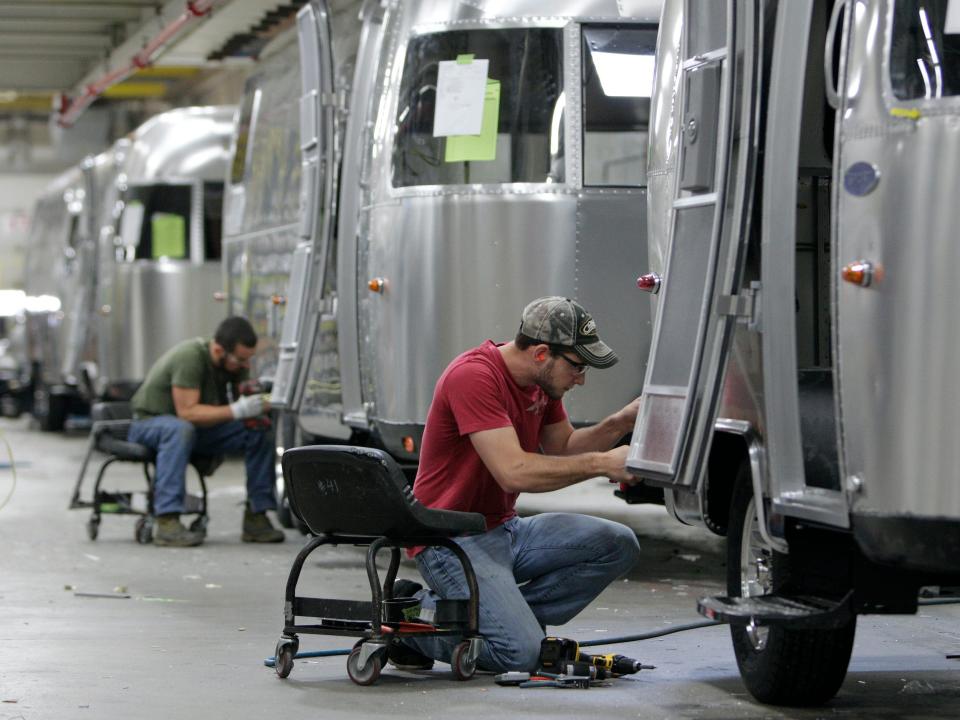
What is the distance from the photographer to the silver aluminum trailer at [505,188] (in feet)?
28.6

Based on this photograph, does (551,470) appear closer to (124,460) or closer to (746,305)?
(746,305)

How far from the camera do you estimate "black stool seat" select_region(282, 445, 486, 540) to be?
5.98 m

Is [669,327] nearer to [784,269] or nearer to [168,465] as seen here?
[784,269]

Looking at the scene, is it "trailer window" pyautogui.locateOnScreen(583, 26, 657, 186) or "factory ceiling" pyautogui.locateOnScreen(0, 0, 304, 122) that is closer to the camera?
"trailer window" pyautogui.locateOnScreen(583, 26, 657, 186)

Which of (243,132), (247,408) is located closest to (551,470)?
(247,408)

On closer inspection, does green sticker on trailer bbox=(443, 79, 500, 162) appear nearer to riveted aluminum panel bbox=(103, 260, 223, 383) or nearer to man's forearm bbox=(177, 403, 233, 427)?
man's forearm bbox=(177, 403, 233, 427)

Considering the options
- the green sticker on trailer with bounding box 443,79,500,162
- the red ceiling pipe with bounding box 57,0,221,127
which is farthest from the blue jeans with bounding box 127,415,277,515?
the red ceiling pipe with bounding box 57,0,221,127

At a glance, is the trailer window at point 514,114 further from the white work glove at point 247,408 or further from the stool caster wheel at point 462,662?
the stool caster wheel at point 462,662

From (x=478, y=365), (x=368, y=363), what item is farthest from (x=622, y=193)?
(x=478, y=365)

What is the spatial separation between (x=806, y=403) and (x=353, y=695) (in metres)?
1.84

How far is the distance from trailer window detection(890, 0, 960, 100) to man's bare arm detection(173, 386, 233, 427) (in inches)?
265

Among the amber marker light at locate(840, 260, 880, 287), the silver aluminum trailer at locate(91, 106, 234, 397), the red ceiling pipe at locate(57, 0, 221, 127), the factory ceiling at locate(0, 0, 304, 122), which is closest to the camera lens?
the amber marker light at locate(840, 260, 880, 287)

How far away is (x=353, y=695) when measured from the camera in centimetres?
607

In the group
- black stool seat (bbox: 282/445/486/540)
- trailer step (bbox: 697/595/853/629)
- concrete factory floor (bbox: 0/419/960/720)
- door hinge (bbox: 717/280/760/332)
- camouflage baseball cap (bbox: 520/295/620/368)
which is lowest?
concrete factory floor (bbox: 0/419/960/720)
